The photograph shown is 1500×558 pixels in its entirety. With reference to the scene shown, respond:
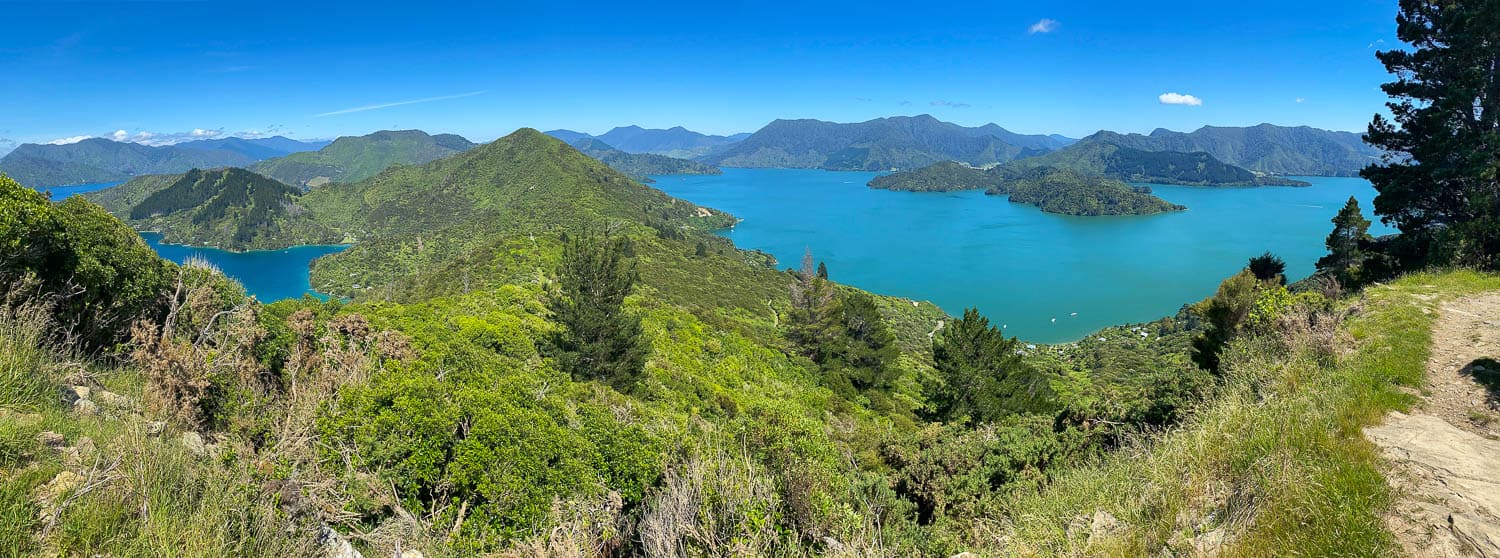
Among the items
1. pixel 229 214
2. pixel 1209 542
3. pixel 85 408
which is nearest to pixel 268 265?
pixel 229 214

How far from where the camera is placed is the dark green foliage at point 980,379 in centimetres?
2080

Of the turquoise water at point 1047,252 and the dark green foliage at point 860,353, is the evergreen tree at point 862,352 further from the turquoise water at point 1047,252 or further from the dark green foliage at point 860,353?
the turquoise water at point 1047,252

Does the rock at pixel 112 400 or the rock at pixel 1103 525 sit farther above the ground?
the rock at pixel 112 400

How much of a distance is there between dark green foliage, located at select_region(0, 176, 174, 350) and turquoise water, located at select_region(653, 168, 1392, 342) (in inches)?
3074

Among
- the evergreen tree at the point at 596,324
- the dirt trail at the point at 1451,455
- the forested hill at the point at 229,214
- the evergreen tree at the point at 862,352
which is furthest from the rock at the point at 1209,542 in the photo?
the forested hill at the point at 229,214

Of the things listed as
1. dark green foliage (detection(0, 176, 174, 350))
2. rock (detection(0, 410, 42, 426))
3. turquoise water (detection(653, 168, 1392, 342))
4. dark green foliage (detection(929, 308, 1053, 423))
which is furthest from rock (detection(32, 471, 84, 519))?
turquoise water (detection(653, 168, 1392, 342))

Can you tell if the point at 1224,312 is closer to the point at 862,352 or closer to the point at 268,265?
the point at 862,352

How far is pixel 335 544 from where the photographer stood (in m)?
4.53

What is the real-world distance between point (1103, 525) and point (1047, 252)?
131194mm

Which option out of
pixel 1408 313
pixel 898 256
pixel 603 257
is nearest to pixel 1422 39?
pixel 1408 313

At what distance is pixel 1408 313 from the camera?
9953mm

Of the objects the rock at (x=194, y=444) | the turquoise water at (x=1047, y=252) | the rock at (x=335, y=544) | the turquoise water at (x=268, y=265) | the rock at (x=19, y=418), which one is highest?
the rock at (x=19, y=418)

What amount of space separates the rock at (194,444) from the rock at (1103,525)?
6940 millimetres

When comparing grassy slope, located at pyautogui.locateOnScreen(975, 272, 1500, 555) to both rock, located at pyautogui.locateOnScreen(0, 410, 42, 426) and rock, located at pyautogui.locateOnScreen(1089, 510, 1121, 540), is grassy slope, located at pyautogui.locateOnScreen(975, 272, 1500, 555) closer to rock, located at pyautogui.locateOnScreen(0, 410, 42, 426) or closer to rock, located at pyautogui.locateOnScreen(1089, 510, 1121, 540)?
rock, located at pyautogui.locateOnScreen(1089, 510, 1121, 540)
